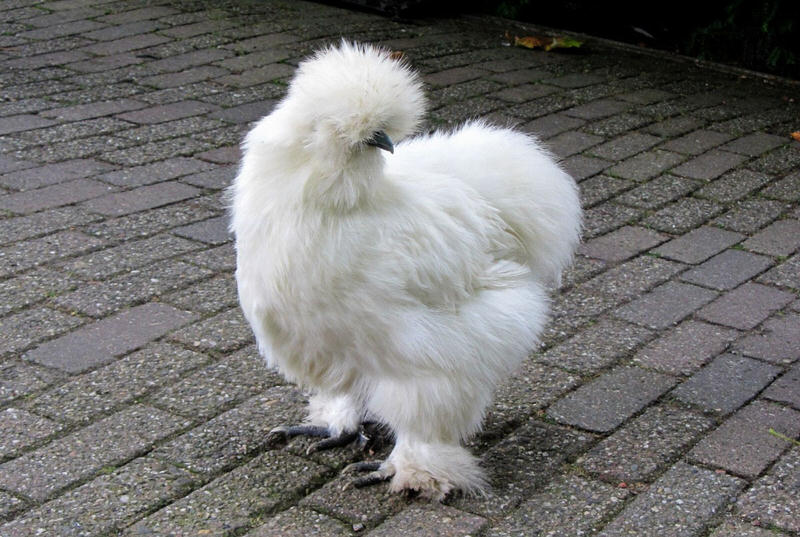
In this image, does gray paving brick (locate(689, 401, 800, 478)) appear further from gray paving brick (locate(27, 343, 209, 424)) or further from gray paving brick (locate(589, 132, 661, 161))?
gray paving brick (locate(589, 132, 661, 161))

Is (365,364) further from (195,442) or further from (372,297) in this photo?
(195,442)

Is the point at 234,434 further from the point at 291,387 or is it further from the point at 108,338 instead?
the point at 108,338

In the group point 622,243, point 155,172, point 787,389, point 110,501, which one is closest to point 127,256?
point 155,172

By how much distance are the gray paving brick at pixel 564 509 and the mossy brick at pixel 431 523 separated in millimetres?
70

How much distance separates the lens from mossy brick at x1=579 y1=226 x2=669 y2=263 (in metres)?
4.96

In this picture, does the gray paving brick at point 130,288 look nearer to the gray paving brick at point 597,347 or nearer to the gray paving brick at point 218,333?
the gray paving brick at point 218,333

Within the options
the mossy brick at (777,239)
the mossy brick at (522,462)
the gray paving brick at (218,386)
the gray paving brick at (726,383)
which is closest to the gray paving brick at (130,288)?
the gray paving brick at (218,386)

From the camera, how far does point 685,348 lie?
4102 millimetres

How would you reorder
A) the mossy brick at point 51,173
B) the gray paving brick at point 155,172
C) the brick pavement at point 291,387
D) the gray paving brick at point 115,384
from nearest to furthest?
the brick pavement at point 291,387 < the gray paving brick at point 115,384 < the mossy brick at point 51,173 < the gray paving brick at point 155,172

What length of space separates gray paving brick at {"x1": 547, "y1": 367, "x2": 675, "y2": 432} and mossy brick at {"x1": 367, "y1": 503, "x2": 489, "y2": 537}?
67cm

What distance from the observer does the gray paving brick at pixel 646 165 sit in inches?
234

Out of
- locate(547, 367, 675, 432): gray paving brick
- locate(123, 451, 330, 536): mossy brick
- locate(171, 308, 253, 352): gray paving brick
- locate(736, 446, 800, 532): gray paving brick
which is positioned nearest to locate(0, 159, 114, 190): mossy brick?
locate(171, 308, 253, 352): gray paving brick

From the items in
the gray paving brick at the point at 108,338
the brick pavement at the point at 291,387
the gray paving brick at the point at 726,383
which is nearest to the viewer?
the brick pavement at the point at 291,387

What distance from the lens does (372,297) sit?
9.55 feet
